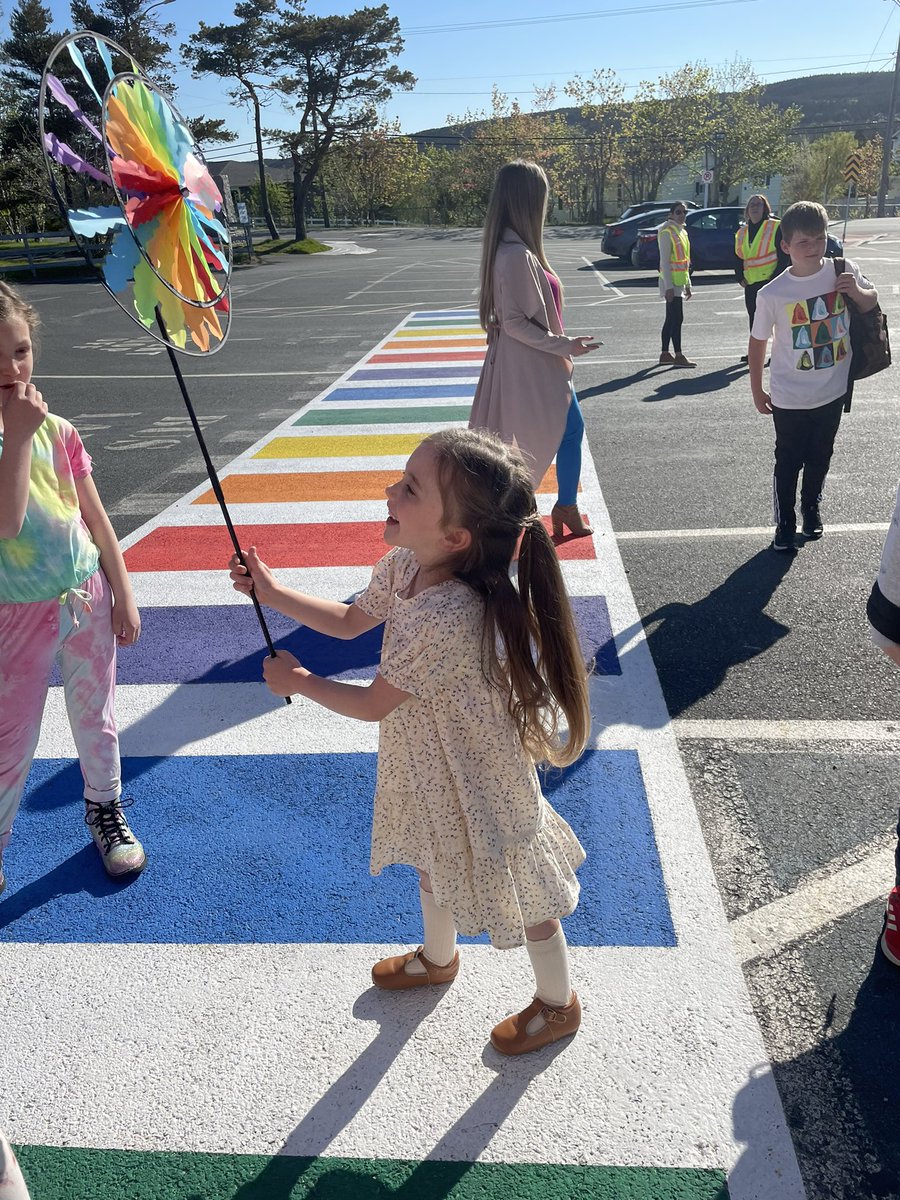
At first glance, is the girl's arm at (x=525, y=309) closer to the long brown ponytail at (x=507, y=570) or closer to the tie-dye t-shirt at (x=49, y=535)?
the tie-dye t-shirt at (x=49, y=535)

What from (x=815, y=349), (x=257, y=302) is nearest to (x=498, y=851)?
(x=815, y=349)

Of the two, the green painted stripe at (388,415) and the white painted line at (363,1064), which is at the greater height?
the green painted stripe at (388,415)

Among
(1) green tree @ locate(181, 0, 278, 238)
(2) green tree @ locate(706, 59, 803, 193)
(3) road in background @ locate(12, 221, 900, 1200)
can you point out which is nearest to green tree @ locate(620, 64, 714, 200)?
(2) green tree @ locate(706, 59, 803, 193)

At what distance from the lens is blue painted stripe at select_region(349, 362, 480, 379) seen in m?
12.3

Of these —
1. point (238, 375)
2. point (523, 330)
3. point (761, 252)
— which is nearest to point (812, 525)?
point (523, 330)

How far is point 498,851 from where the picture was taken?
7.64 ft

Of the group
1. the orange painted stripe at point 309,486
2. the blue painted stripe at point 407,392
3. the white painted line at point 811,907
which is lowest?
the white painted line at point 811,907

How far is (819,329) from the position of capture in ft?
17.8

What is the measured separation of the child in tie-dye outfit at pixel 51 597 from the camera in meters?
2.64

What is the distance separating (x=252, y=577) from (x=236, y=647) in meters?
2.70

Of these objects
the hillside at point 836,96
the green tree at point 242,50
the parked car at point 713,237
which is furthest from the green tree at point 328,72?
the hillside at point 836,96

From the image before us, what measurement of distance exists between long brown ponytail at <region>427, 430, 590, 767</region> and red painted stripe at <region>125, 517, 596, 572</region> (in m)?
3.76

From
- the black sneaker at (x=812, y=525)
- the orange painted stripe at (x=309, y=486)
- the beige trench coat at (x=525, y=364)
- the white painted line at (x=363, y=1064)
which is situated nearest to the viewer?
the white painted line at (x=363, y=1064)

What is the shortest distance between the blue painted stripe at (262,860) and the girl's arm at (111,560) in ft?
2.60
